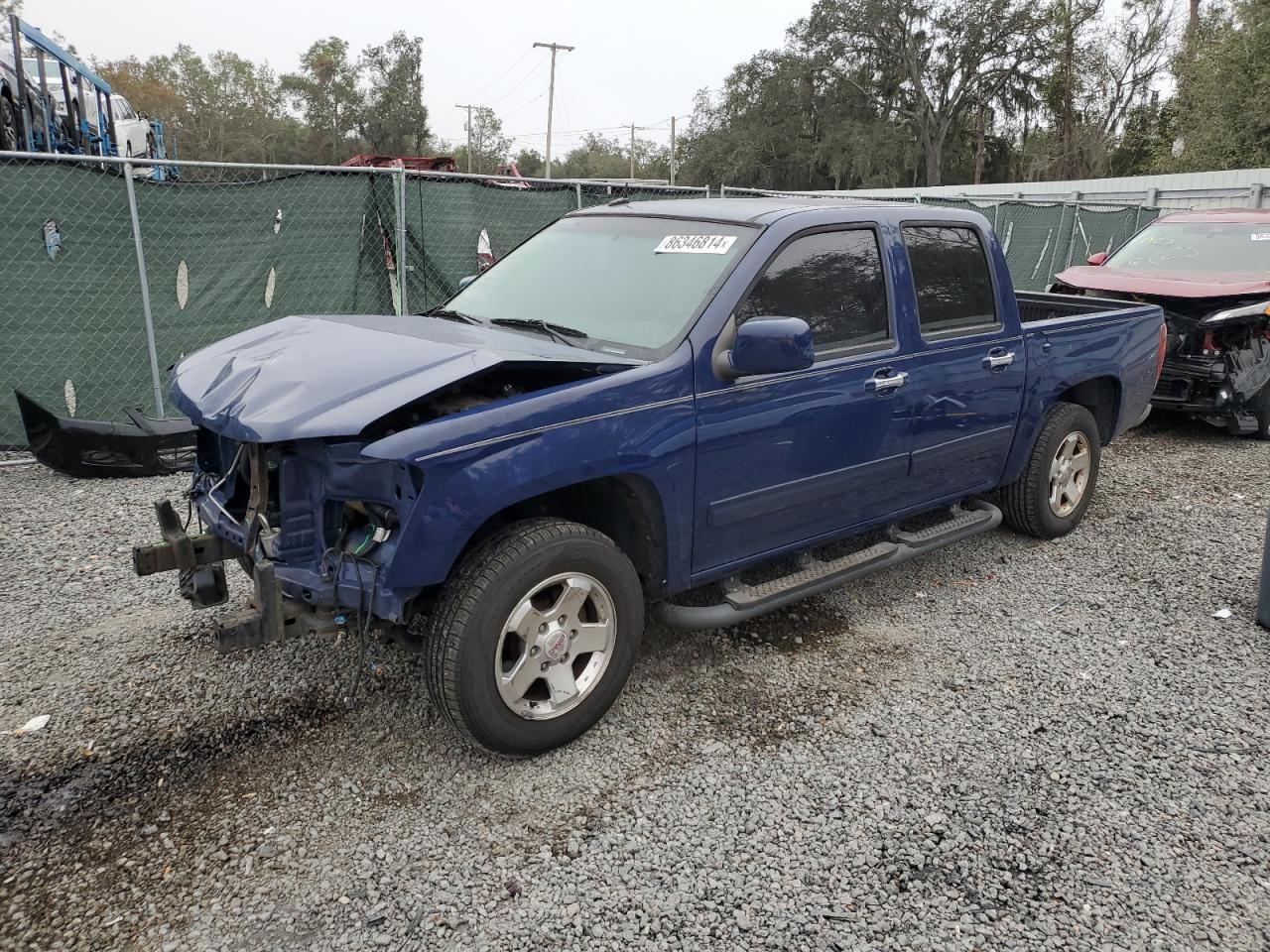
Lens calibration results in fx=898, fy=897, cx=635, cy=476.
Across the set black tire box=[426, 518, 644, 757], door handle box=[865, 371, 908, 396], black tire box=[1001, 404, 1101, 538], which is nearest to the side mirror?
door handle box=[865, 371, 908, 396]

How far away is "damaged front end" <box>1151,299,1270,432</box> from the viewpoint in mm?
7602

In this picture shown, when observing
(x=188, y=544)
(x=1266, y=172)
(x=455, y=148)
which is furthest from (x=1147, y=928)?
(x=455, y=148)

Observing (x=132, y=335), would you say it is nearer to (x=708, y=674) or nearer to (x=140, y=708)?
(x=140, y=708)

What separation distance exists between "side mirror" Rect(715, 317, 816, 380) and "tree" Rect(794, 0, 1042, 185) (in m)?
57.6

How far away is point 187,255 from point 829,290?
18.8 ft

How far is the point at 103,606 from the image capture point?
4.38 meters

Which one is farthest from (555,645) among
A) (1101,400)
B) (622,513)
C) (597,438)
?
(1101,400)

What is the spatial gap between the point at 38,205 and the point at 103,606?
3.85m

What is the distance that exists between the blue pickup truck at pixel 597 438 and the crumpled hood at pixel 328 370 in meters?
0.01

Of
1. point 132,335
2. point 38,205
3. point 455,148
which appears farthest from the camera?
point 455,148

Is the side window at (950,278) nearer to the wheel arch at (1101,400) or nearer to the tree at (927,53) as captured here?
the wheel arch at (1101,400)

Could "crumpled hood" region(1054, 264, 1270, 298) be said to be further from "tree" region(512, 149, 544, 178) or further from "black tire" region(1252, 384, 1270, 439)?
"tree" region(512, 149, 544, 178)

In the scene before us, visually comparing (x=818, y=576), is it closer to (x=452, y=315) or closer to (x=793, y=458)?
(x=793, y=458)

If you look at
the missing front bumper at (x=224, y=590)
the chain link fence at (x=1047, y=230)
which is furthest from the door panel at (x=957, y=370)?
the chain link fence at (x=1047, y=230)
